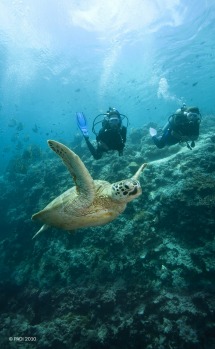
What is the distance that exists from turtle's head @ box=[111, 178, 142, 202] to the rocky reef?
232cm

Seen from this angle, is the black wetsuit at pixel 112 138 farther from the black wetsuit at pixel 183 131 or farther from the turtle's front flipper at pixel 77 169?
the turtle's front flipper at pixel 77 169

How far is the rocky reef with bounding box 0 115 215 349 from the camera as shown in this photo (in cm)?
379

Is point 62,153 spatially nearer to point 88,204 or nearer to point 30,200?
point 88,204

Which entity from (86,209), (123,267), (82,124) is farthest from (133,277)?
(82,124)

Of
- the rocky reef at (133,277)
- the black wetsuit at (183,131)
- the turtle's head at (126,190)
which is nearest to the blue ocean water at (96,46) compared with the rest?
the black wetsuit at (183,131)

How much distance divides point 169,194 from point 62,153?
3723 millimetres

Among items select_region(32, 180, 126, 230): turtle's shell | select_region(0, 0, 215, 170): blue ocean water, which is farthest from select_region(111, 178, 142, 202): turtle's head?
select_region(0, 0, 215, 170): blue ocean water

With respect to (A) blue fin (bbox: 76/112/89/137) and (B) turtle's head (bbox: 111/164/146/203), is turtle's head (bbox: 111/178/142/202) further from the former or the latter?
(A) blue fin (bbox: 76/112/89/137)

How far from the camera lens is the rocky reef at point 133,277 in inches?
149

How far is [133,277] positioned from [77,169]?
126 inches

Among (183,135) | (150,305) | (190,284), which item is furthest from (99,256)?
(183,135)

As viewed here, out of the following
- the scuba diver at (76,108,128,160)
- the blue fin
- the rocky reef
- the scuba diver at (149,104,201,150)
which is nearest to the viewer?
the rocky reef

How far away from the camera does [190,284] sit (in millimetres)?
4438

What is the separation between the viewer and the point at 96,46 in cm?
2350
